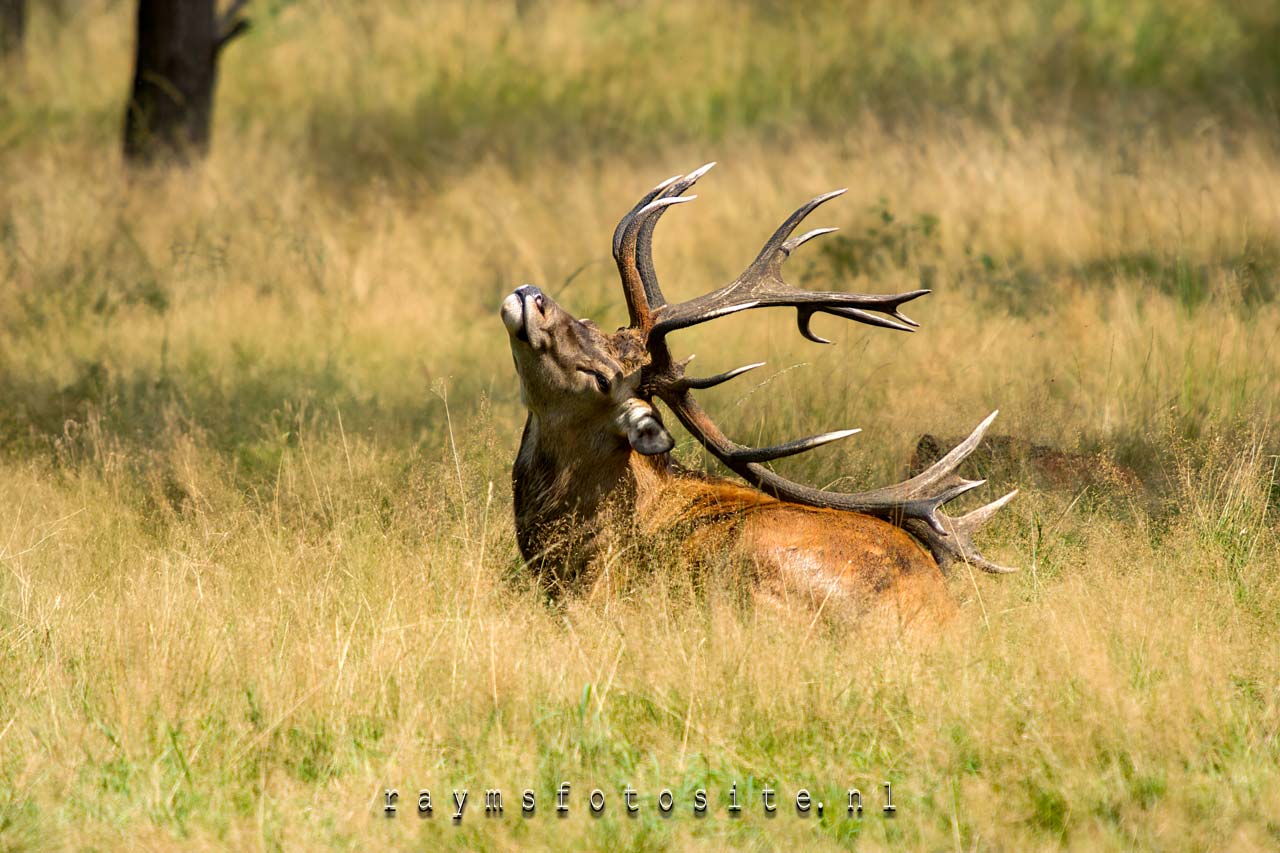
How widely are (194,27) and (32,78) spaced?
14.6 feet

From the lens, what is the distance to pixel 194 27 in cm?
1178

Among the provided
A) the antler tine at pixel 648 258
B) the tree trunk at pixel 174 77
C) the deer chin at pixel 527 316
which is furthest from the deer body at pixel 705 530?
the tree trunk at pixel 174 77

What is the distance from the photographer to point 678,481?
5832 mm

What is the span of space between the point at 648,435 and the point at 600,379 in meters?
0.30

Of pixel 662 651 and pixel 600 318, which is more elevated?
pixel 600 318

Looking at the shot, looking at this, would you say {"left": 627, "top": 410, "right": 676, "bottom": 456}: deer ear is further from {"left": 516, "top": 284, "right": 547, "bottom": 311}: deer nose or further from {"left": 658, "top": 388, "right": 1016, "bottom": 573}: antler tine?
{"left": 516, "top": 284, "right": 547, "bottom": 311}: deer nose

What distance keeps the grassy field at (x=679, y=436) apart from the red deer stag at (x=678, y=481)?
215mm

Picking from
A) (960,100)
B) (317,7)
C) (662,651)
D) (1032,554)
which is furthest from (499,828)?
(317,7)

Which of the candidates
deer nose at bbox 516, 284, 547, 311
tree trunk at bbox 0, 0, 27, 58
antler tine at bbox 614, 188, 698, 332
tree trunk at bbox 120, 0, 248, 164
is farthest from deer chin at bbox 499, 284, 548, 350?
tree trunk at bbox 0, 0, 27, 58

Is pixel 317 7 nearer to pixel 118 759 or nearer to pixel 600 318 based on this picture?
pixel 600 318

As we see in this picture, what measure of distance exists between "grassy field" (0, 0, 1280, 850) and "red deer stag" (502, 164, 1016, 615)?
8.5 inches

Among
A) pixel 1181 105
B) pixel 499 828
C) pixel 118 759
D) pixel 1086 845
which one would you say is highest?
pixel 1181 105

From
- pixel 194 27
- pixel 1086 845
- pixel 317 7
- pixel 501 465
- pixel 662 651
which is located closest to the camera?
pixel 1086 845

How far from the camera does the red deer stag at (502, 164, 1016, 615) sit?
16.9ft
